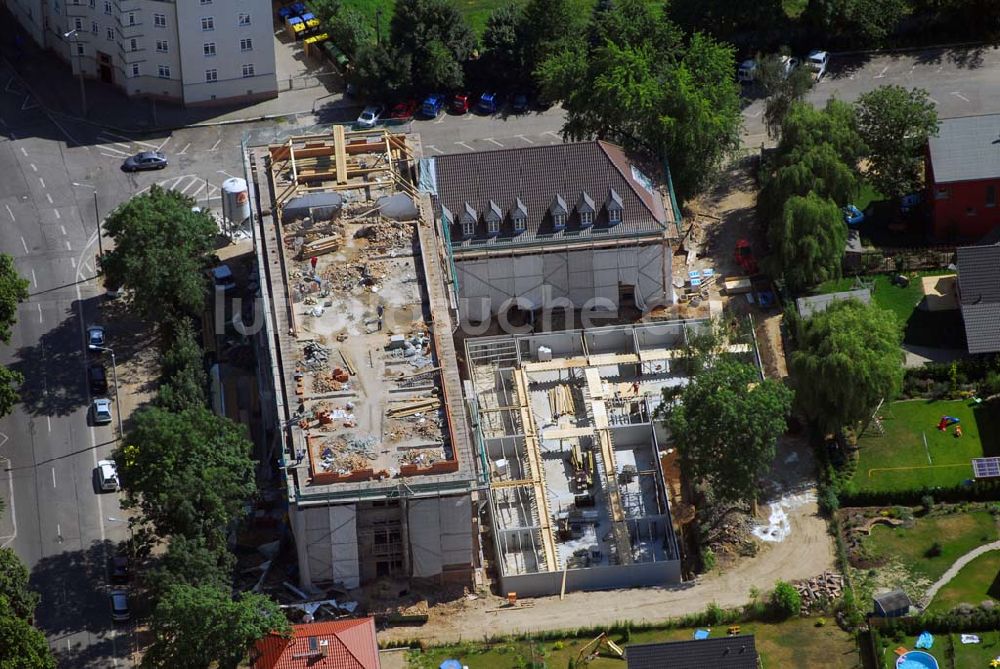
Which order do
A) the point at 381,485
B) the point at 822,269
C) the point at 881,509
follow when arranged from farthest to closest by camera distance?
the point at 822,269 < the point at 881,509 < the point at 381,485

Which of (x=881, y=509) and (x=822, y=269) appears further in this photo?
(x=822, y=269)

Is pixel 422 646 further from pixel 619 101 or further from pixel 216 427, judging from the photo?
pixel 619 101

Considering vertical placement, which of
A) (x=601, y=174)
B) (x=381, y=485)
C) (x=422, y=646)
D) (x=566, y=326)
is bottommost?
(x=422, y=646)

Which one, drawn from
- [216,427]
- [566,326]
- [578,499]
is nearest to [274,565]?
[216,427]

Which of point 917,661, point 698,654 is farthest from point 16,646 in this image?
point 917,661

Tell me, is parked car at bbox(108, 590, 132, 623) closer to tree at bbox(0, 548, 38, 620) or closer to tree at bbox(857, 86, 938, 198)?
tree at bbox(0, 548, 38, 620)

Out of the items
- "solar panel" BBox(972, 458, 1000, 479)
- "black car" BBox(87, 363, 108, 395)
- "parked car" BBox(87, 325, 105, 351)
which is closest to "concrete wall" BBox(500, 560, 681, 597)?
"solar panel" BBox(972, 458, 1000, 479)
